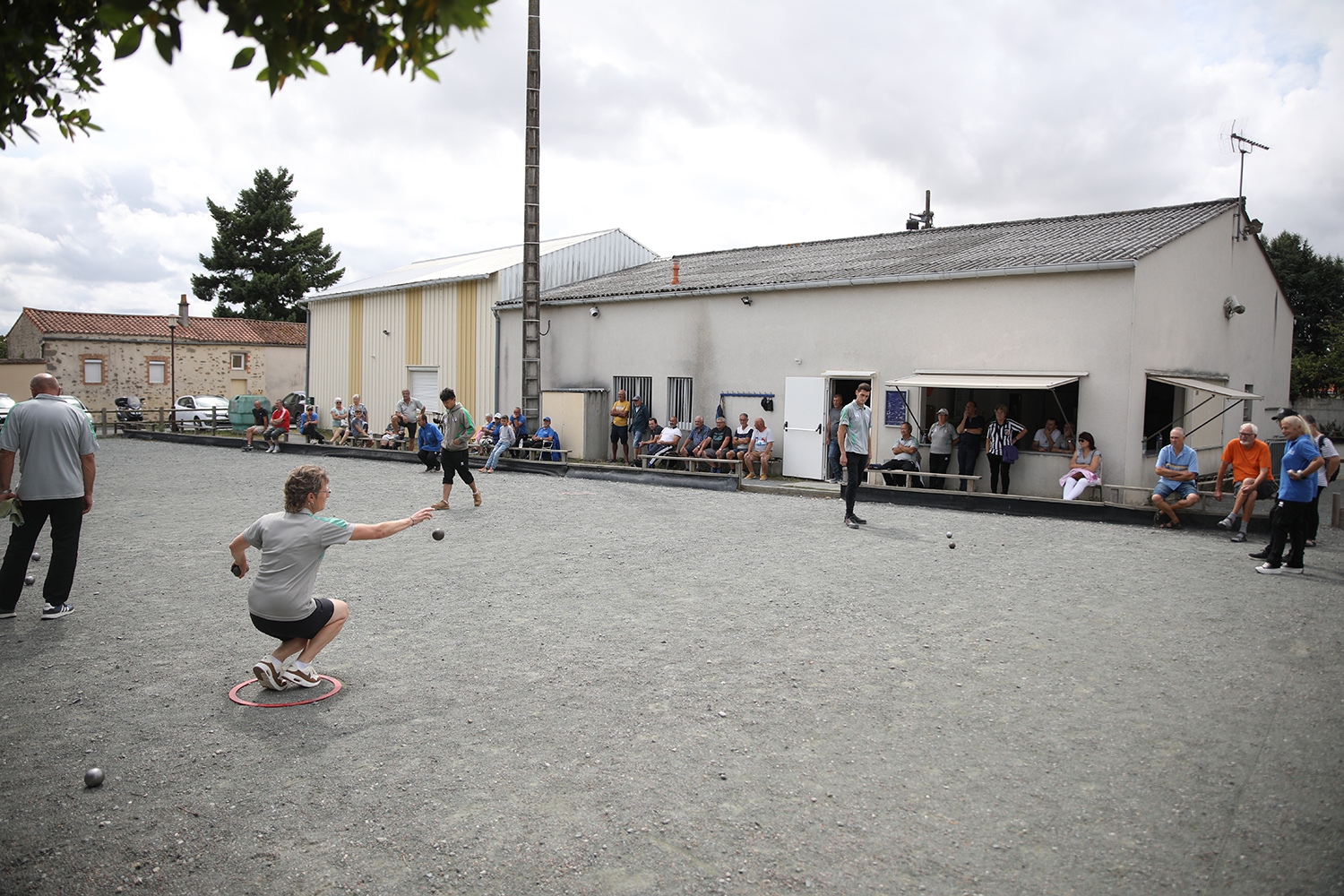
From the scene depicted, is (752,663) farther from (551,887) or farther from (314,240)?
(314,240)

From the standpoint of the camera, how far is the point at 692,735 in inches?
175

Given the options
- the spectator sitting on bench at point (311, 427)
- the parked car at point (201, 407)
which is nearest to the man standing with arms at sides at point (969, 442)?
the spectator sitting on bench at point (311, 427)

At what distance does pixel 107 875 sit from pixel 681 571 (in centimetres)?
570

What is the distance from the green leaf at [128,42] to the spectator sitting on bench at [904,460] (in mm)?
13830

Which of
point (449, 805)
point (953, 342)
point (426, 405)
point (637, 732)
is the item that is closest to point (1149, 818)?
point (637, 732)

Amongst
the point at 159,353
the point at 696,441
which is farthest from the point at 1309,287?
the point at 159,353

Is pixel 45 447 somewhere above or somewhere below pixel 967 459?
above

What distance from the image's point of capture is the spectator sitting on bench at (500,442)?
65.1ft

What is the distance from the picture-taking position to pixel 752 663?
561 cm

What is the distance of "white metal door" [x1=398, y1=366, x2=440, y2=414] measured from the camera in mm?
27609

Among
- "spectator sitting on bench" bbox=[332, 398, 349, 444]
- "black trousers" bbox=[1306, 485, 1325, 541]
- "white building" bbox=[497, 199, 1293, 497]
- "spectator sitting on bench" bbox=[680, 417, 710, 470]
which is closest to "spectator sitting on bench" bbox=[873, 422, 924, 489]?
"white building" bbox=[497, 199, 1293, 497]

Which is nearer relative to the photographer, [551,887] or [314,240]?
[551,887]

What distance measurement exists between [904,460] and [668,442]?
18.5 feet

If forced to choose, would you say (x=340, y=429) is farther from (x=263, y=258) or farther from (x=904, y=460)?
(x=263, y=258)
